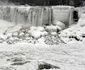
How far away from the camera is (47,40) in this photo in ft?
41.4

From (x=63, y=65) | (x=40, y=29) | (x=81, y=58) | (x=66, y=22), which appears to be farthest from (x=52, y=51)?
(x=66, y=22)

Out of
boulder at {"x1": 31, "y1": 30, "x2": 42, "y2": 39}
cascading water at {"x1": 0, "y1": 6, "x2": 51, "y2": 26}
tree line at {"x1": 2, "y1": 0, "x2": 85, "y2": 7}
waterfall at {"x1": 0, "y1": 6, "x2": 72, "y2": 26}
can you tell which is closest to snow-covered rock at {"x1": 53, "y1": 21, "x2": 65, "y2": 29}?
waterfall at {"x1": 0, "y1": 6, "x2": 72, "y2": 26}

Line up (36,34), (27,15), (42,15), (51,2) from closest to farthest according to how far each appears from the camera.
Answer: (36,34) < (42,15) < (27,15) < (51,2)

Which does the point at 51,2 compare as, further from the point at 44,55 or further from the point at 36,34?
the point at 44,55

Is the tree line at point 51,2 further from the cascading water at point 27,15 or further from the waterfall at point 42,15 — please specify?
the cascading water at point 27,15

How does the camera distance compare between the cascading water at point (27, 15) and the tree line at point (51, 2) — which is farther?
the tree line at point (51, 2)

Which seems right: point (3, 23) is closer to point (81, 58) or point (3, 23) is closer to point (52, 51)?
point (52, 51)

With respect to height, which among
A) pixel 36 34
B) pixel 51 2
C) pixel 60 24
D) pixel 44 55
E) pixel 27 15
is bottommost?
pixel 44 55

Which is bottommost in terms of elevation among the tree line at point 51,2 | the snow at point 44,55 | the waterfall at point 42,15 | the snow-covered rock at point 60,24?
the snow at point 44,55

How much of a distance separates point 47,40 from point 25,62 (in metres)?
5.09

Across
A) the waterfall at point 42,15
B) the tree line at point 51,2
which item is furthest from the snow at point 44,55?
the tree line at point 51,2

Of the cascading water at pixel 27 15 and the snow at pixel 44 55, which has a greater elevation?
the cascading water at pixel 27 15

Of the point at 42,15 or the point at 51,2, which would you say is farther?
the point at 51,2

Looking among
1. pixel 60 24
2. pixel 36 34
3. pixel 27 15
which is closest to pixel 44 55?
pixel 36 34
